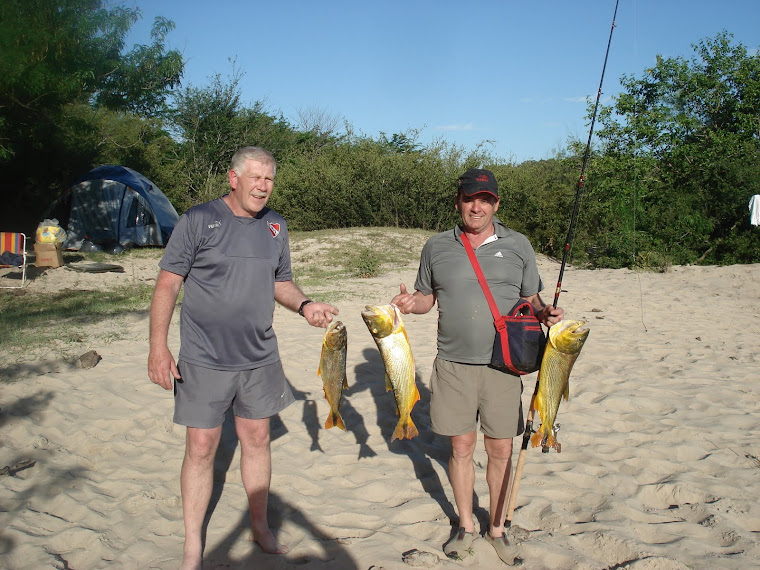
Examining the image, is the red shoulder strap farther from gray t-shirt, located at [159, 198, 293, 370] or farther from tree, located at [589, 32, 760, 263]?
tree, located at [589, 32, 760, 263]

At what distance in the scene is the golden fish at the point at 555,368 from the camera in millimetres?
2959

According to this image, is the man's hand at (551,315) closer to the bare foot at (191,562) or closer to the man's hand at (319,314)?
the man's hand at (319,314)

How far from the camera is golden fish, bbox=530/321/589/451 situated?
296 centimetres

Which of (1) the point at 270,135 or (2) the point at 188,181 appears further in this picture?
(1) the point at 270,135

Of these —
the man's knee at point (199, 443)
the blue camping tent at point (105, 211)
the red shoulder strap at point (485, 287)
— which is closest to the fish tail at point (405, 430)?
the red shoulder strap at point (485, 287)

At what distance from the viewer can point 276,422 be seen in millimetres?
5152

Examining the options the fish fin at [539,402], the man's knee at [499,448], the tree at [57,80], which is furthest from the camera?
the tree at [57,80]

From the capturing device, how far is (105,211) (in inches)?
639

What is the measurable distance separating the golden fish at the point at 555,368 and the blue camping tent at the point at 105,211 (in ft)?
49.9

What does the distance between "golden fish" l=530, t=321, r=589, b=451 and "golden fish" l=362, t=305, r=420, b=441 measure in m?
0.68

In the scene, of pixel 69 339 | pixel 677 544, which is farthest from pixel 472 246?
→ pixel 69 339

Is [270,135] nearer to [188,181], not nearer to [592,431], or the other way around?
[188,181]

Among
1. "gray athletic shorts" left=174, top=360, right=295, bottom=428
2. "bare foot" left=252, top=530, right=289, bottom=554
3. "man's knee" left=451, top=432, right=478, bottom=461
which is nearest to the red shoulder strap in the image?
"man's knee" left=451, top=432, right=478, bottom=461

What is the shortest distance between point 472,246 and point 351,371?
3.63 m
